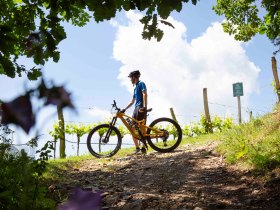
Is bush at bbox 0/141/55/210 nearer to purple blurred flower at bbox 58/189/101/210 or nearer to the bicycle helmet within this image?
purple blurred flower at bbox 58/189/101/210

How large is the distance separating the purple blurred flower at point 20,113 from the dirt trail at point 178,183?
150 inches

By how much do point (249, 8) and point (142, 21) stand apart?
43.0 feet

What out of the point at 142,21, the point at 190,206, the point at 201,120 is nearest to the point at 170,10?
the point at 142,21

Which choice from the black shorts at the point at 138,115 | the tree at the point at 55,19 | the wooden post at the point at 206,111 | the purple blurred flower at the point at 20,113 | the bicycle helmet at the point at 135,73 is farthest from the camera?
the wooden post at the point at 206,111

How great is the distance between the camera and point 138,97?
9383mm

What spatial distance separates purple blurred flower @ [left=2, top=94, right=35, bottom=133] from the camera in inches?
16.8

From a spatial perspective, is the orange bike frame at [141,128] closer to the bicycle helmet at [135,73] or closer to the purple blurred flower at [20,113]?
the bicycle helmet at [135,73]

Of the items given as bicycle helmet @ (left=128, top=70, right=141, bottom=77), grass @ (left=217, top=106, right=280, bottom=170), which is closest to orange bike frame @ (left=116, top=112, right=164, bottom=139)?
bicycle helmet @ (left=128, top=70, right=141, bottom=77)

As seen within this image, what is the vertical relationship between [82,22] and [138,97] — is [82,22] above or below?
above

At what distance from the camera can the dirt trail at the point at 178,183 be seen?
509 cm

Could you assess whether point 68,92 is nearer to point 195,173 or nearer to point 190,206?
point 190,206

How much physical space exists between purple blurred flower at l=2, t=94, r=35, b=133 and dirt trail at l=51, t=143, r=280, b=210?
3798 millimetres

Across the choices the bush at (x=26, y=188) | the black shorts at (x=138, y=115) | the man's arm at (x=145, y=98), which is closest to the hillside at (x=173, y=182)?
the bush at (x=26, y=188)

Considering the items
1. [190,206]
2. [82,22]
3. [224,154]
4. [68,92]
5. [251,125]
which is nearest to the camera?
[68,92]
